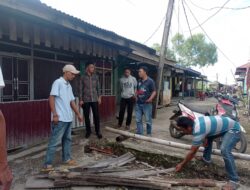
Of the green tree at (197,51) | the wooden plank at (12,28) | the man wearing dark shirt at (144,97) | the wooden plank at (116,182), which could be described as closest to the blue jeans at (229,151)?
the wooden plank at (116,182)

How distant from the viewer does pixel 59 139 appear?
5121 millimetres

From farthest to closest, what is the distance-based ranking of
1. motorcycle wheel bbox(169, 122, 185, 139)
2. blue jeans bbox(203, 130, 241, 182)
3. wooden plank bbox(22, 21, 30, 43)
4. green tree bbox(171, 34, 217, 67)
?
1. green tree bbox(171, 34, 217, 67)
2. motorcycle wheel bbox(169, 122, 185, 139)
3. wooden plank bbox(22, 21, 30, 43)
4. blue jeans bbox(203, 130, 241, 182)

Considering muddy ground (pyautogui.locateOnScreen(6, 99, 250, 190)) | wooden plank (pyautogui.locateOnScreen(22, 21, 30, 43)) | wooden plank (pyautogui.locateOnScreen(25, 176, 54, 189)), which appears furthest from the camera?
wooden plank (pyautogui.locateOnScreen(22, 21, 30, 43))

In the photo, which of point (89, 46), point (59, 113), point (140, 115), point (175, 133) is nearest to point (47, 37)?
point (89, 46)

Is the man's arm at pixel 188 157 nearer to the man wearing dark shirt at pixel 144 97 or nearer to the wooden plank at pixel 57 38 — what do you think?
the man wearing dark shirt at pixel 144 97

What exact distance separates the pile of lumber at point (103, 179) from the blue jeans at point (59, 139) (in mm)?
410

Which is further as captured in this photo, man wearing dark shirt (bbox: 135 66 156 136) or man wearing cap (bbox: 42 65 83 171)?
man wearing dark shirt (bbox: 135 66 156 136)

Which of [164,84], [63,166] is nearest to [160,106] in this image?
[164,84]

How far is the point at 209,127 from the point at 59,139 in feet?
7.74

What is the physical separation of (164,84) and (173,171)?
14.9m

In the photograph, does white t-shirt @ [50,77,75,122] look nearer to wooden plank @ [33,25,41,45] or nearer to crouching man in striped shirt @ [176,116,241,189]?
wooden plank @ [33,25,41,45]

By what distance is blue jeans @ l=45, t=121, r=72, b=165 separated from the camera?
5051 mm

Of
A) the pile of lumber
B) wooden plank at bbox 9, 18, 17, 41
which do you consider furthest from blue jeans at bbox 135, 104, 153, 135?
wooden plank at bbox 9, 18, 17, 41

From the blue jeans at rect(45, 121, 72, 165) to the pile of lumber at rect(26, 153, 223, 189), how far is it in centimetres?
41
